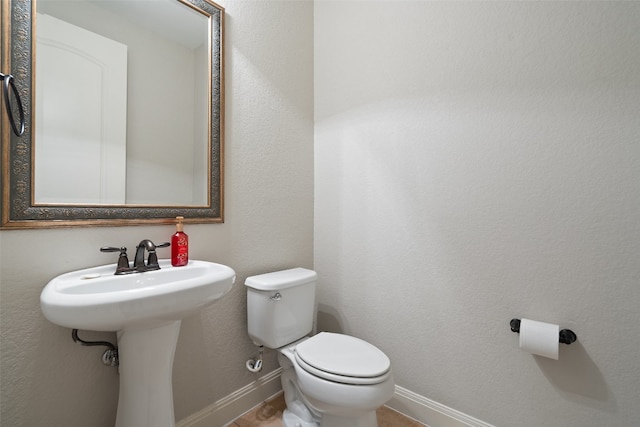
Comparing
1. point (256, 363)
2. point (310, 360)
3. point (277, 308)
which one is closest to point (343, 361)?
point (310, 360)

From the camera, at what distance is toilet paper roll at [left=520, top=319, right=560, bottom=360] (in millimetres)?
948

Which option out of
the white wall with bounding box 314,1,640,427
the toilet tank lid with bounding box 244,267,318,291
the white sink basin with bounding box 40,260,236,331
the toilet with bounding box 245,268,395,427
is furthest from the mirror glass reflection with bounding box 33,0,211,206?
the white wall with bounding box 314,1,640,427

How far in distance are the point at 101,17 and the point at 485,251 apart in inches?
71.2

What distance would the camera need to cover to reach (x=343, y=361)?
3.46 ft

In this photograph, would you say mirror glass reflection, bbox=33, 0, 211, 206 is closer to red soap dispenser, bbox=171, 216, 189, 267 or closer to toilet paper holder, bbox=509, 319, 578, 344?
red soap dispenser, bbox=171, 216, 189, 267

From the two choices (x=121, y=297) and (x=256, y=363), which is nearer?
(x=121, y=297)

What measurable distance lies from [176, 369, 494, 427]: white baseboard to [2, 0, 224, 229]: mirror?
35.3 inches

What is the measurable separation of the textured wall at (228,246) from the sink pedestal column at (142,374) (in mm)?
172

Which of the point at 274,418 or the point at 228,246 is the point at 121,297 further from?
the point at 274,418

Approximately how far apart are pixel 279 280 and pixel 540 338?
1.07m

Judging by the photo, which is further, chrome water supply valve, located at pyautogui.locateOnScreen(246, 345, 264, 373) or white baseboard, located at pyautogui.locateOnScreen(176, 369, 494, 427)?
chrome water supply valve, located at pyautogui.locateOnScreen(246, 345, 264, 373)

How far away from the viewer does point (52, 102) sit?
89cm

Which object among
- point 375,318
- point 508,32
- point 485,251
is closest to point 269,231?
point 375,318

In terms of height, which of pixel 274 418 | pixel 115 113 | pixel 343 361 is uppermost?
pixel 115 113
